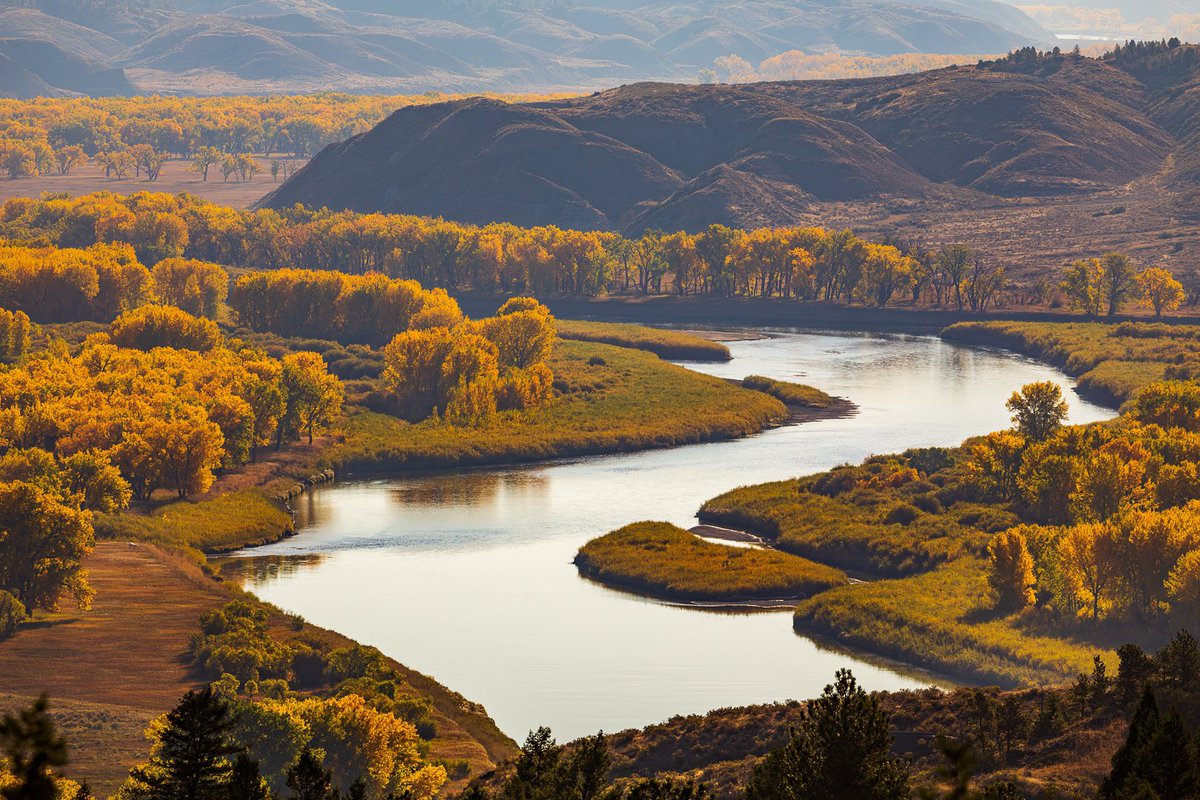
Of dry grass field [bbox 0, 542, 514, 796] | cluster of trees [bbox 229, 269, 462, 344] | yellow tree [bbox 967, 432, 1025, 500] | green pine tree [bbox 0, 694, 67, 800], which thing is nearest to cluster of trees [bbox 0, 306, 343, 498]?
cluster of trees [bbox 229, 269, 462, 344]

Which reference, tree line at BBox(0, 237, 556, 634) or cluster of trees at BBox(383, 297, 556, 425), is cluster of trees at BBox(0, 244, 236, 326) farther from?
cluster of trees at BBox(383, 297, 556, 425)

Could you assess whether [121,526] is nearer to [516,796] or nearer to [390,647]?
[390,647]

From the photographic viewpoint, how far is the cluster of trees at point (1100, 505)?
8750 cm

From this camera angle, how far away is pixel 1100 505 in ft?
A: 341

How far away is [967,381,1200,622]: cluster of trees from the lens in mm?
87500

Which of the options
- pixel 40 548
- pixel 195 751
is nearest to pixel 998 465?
pixel 40 548

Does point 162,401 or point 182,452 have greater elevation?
point 162,401

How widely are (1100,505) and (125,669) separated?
59.0m

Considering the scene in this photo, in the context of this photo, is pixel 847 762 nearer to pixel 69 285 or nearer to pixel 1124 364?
pixel 1124 364

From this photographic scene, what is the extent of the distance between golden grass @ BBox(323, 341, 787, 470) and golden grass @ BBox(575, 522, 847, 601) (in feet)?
117

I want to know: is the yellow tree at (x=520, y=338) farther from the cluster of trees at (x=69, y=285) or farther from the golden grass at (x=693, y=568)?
the golden grass at (x=693, y=568)

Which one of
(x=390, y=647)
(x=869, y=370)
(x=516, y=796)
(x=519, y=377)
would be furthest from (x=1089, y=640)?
(x=869, y=370)

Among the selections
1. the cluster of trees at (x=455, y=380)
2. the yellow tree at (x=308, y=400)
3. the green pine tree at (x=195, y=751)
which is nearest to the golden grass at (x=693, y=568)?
the yellow tree at (x=308, y=400)

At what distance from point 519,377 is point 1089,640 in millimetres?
85549
